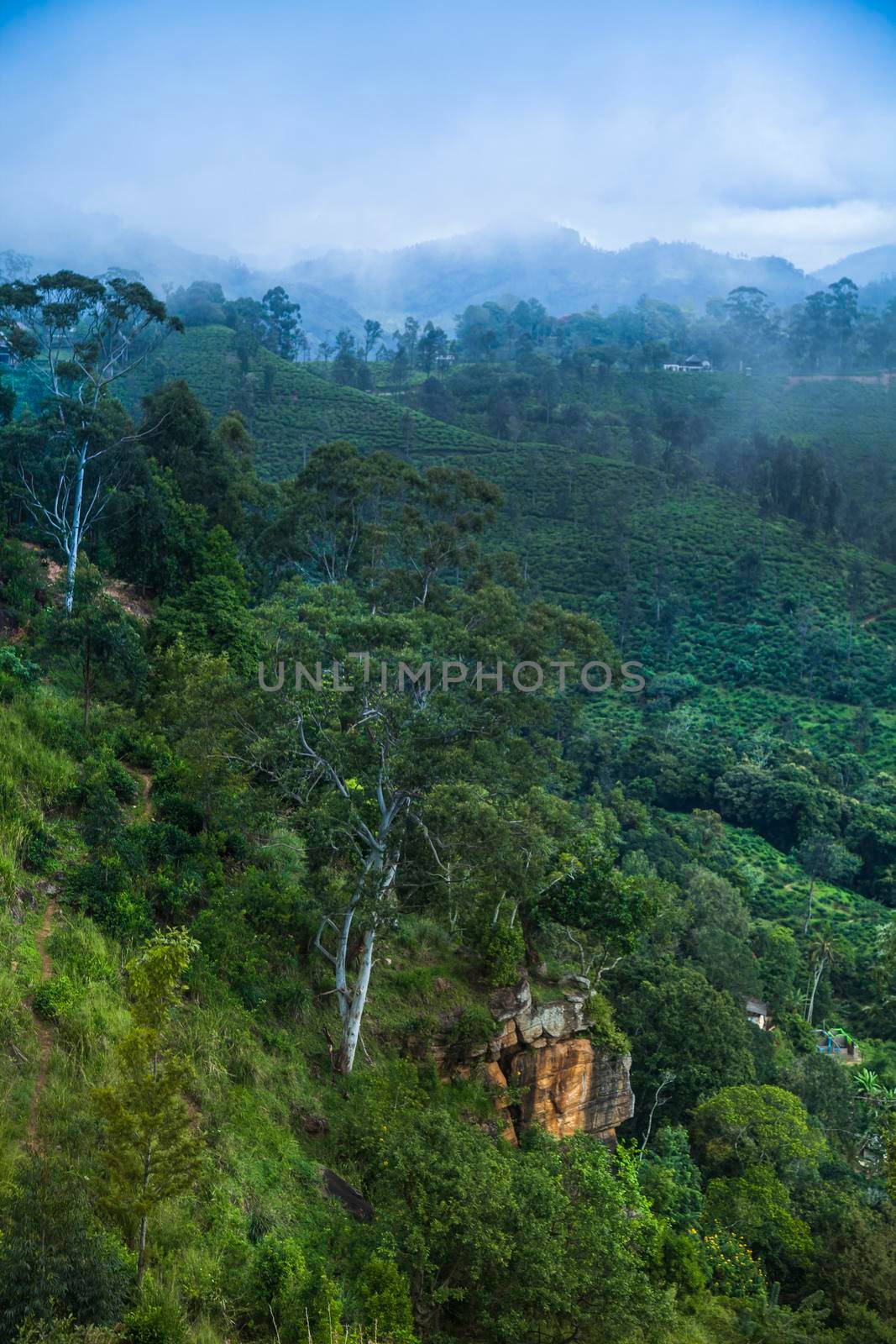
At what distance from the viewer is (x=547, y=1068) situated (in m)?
13.8

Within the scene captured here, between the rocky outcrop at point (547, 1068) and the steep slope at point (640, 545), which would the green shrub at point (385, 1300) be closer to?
the rocky outcrop at point (547, 1068)

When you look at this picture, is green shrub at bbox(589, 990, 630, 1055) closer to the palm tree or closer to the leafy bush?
the leafy bush

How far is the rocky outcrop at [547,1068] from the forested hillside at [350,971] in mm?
62

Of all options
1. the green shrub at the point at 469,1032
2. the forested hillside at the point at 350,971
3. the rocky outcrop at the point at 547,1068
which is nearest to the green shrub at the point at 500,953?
the forested hillside at the point at 350,971

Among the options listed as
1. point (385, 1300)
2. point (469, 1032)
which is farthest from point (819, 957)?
point (385, 1300)

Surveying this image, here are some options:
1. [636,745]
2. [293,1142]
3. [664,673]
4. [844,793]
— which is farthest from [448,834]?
[664,673]

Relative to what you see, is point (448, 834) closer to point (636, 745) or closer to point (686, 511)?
point (636, 745)

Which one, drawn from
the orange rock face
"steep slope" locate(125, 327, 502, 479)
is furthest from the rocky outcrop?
"steep slope" locate(125, 327, 502, 479)

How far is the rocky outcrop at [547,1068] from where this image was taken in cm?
1308

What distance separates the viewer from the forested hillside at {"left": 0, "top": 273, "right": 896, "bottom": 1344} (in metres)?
7.40

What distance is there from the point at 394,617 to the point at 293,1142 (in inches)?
255

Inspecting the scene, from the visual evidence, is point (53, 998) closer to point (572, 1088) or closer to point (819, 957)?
point (572, 1088)

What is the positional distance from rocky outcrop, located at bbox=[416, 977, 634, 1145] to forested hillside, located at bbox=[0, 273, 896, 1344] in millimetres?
62

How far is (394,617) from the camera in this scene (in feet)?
40.5
